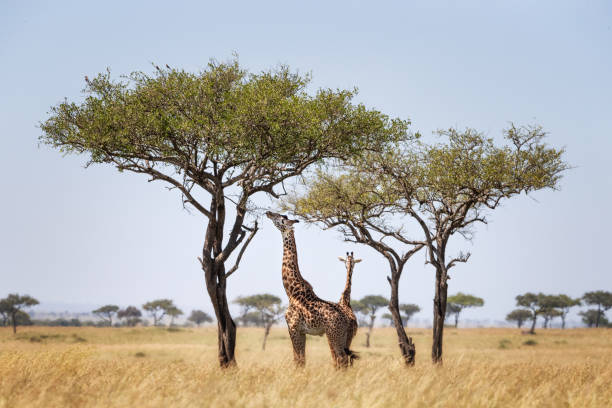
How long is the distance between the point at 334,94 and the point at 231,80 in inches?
133

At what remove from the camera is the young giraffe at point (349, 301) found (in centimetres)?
1680

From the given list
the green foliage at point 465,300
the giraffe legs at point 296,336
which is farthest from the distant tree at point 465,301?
the giraffe legs at point 296,336

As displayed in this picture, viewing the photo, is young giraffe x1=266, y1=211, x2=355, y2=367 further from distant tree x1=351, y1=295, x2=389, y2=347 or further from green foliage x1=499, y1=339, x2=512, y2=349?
distant tree x1=351, y1=295, x2=389, y2=347

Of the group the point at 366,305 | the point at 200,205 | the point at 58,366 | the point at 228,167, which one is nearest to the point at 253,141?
the point at 228,167

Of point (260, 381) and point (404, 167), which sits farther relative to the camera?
point (404, 167)

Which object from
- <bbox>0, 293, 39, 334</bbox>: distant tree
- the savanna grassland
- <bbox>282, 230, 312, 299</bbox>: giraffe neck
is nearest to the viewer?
the savanna grassland

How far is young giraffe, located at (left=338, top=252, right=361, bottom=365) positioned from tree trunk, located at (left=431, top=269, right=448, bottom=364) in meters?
5.13

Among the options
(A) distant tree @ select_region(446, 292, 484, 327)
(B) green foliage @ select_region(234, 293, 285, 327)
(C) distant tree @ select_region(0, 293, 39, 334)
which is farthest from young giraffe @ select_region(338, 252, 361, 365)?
(A) distant tree @ select_region(446, 292, 484, 327)

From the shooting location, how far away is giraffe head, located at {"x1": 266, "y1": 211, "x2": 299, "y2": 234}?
18.2 m

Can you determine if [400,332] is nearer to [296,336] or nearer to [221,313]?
[296,336]

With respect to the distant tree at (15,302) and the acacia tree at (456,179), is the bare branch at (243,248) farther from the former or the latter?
the distant tree at (15,302)

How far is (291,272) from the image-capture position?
→ 17531 mm

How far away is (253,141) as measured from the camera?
57.6ft

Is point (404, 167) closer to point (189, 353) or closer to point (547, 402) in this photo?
point (547, 402)
